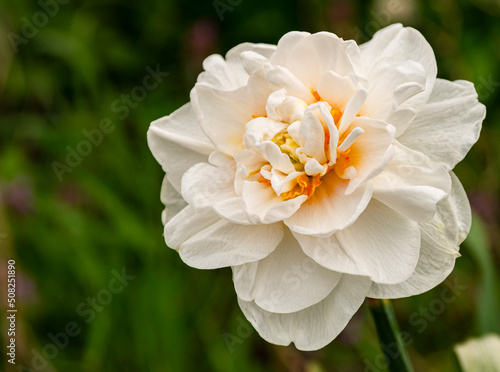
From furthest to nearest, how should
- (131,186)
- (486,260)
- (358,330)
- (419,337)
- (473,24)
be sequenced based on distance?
(473,24)
(131,186)
(419,337)
(358,330)
(486,260)

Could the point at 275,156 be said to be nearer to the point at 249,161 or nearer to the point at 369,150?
the point at 249,161

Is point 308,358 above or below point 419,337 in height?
above

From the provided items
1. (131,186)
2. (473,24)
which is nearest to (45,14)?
(131,186)

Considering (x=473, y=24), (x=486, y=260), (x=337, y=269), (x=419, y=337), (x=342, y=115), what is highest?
(x=342, y=115)

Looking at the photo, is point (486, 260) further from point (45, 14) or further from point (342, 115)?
point (45, 14)

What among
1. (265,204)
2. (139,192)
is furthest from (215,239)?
(139,192)

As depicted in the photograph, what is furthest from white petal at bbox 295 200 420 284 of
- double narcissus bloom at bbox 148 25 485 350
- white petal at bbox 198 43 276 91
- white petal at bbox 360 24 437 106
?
white petal at bbox 198 43 276 91

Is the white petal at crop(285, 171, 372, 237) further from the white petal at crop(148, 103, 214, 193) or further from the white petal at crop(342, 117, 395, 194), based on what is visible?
the white petal at crop(148, 103, 214, 193)
